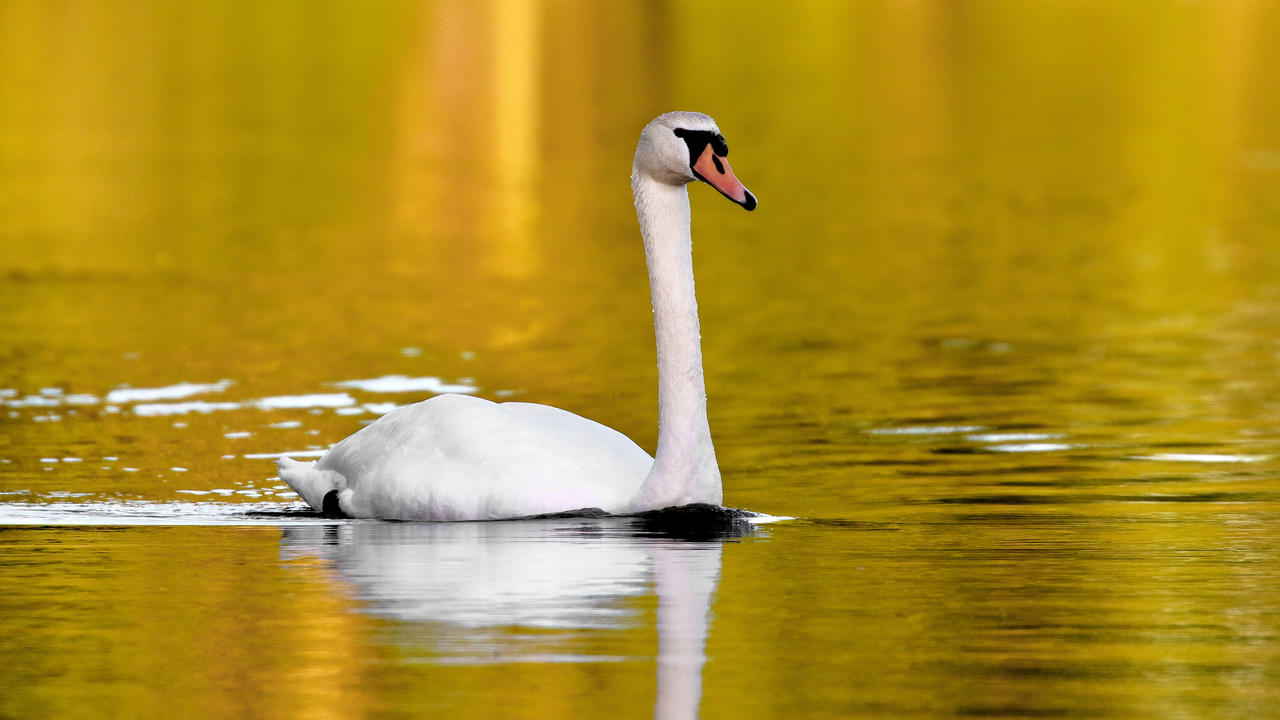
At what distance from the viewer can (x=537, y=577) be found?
10469 mm

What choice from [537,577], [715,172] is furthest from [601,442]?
[537,577]

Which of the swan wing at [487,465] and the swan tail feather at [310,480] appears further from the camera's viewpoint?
the swan tail feather at [310,480]

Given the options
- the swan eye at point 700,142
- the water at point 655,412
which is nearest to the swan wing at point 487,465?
the water at point 655,412

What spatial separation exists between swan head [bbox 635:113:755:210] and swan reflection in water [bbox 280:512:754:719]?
5.19ft

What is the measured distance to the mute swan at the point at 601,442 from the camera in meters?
11.9

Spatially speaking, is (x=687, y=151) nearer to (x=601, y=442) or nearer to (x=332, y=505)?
(x=601, y=442)

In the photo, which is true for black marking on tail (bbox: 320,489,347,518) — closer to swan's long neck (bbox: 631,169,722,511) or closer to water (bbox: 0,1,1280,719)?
water (bbox: 0,1,1280,719)

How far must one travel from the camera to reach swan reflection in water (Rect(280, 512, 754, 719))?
29.0ft

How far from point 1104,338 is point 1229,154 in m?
26.5

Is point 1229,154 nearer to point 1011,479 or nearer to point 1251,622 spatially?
point 1011,479

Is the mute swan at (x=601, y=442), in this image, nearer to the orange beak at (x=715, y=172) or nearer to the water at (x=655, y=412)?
the orange beak at (x=715, y=172)

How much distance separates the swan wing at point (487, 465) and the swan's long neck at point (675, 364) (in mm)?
→ 245

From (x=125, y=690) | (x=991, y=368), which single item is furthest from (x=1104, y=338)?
(x=125, y=690)

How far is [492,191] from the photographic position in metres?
40.0
